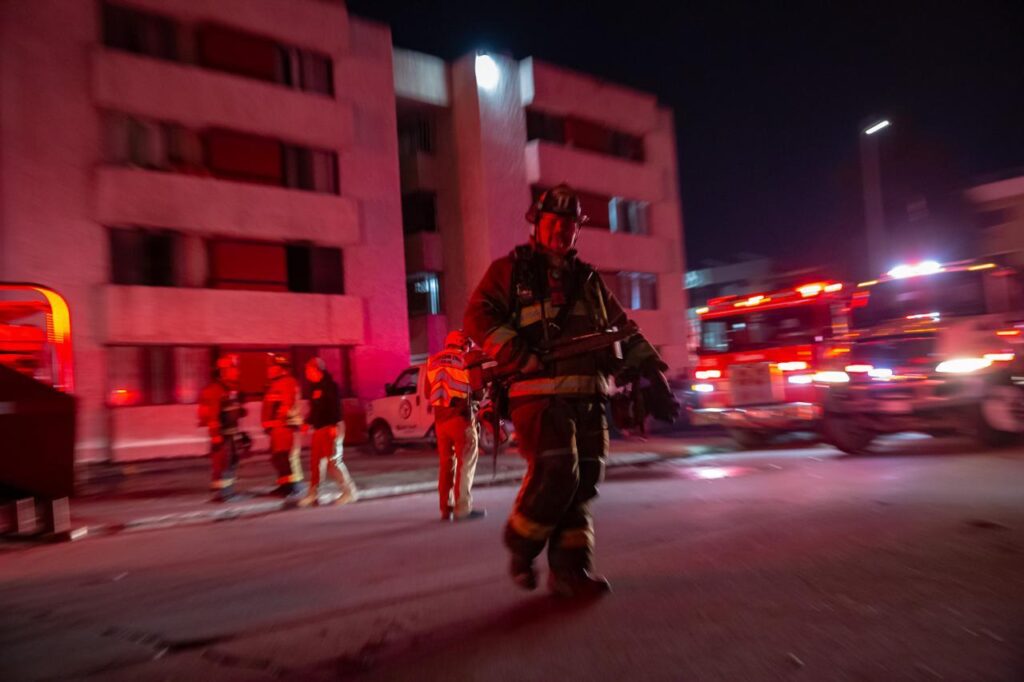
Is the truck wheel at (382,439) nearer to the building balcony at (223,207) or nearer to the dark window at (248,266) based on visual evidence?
the dark window at (248,266)

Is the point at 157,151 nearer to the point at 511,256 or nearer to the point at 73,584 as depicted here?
the point at 73,584

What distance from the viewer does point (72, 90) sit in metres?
16.3

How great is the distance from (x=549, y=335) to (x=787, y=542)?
2341mm

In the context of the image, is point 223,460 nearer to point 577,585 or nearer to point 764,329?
point 577,585

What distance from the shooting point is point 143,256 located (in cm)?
1720

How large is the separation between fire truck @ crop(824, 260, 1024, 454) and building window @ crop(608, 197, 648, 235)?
1644 centimetres

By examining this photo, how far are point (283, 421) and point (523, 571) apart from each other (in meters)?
6.19

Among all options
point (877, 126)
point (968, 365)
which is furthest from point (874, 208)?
point (968, 365)

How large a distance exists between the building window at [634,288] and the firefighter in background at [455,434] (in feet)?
63.7

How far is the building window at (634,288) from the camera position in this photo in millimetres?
27000

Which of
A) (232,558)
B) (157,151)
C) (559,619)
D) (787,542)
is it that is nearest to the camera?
(559,619)

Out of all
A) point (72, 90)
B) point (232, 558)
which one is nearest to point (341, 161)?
point (72, 90)

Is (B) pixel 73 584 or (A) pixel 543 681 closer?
(A) pixel 543 681

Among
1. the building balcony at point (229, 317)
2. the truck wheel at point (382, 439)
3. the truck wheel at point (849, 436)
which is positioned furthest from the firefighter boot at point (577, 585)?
the building balcony at point (229, 317)
